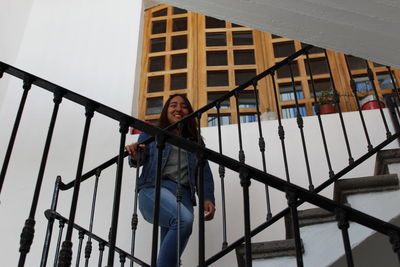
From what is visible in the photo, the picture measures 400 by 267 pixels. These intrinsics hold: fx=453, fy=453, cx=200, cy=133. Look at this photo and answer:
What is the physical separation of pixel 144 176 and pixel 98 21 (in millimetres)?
3558

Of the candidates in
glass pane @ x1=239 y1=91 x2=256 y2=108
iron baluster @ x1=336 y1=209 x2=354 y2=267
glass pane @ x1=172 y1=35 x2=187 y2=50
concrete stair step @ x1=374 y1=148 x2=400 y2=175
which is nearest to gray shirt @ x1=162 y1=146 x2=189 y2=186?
concrete stair step @ x1=374 y1=148 x2=400 y2=175

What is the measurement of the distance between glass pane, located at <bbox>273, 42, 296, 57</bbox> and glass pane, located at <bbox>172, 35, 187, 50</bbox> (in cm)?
114

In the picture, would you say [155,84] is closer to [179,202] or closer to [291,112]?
[291,112]

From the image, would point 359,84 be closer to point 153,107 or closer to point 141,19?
point 153,107

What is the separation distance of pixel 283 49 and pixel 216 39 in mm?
869

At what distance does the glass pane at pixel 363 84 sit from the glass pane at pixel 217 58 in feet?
5.08

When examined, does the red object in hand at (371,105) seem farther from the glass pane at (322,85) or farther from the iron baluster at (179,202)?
the iron baluster at (179,202)

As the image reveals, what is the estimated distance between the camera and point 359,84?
4.92 m

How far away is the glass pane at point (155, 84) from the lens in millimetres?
5387

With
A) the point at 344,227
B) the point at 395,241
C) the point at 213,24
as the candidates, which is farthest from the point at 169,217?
the point at 213,24

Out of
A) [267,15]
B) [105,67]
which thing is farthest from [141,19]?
[267,15]

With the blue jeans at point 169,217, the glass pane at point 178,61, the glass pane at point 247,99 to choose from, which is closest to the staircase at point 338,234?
the blue jeans at point 169,217

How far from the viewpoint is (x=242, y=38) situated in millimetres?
5770

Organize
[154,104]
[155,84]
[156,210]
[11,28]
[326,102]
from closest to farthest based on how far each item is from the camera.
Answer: [156,210] < [326,102] < [154,104] < [155,84] < [11,28]
